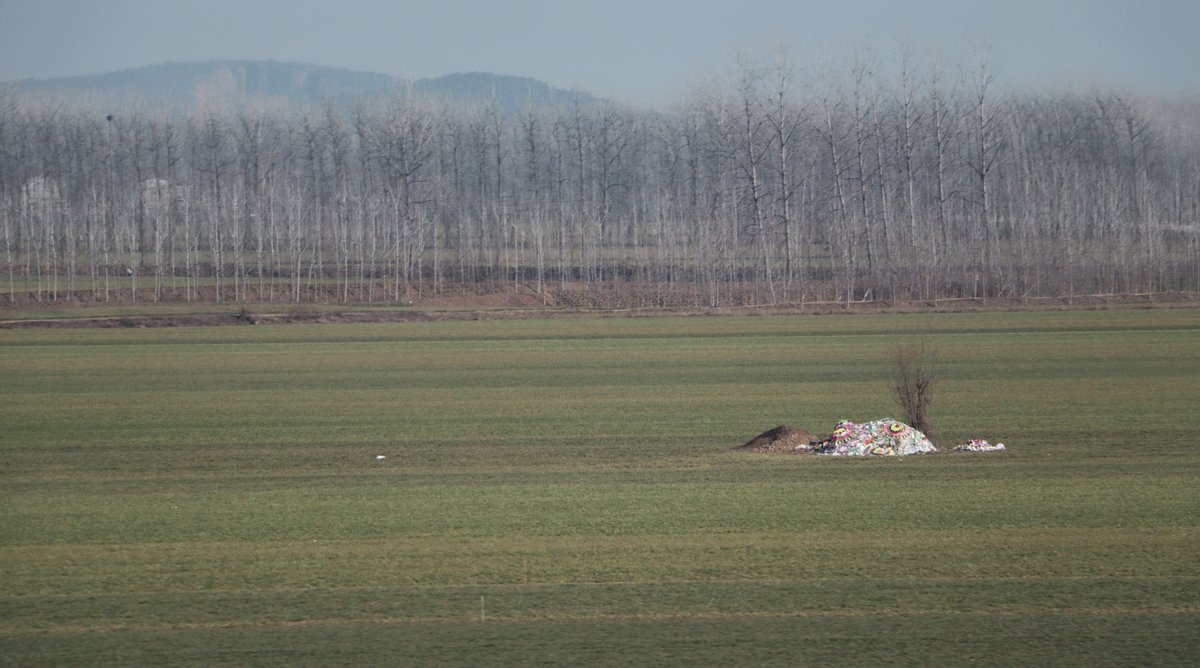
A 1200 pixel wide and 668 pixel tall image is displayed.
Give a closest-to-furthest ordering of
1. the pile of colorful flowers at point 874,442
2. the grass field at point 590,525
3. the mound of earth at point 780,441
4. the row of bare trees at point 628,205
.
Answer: the grass field at point 590,525
the pile of colorful flowers at point 874,442
the mound of earth at point 780,441
the row of bare trees at point 628,205

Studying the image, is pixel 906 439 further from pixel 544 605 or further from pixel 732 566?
pixel 544 605

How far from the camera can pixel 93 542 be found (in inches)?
558

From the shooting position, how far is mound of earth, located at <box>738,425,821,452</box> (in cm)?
2086

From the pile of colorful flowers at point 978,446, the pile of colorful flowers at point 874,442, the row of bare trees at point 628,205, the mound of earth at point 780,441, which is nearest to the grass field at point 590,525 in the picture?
the pile of colorful flowers at point 978,446

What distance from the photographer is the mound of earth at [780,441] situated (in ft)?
68.4

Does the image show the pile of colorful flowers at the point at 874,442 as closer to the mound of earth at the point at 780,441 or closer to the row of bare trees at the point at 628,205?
the mound of earth at the point at 780,441

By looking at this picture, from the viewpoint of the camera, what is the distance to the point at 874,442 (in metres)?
20.5

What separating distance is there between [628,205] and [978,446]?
346 ft

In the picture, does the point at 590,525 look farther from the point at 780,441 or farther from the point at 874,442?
the point at 874,442

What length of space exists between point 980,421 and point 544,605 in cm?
1520

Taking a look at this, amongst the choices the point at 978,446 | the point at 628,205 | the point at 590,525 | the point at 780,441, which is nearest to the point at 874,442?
the point at 780,441

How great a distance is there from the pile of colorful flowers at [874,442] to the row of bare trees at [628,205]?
50.8 metres

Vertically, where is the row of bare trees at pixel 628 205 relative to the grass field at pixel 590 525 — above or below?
above

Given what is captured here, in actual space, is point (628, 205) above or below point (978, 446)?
above
